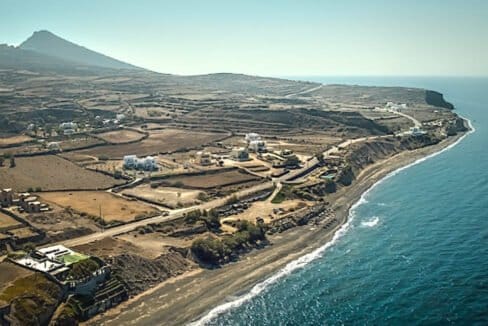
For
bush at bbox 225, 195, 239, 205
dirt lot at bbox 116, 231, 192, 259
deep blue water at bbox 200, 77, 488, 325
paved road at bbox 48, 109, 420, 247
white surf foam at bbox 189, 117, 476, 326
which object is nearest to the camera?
deep blue water at bbox 200, 77, 488, 325

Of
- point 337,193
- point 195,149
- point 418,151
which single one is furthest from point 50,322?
point 418,151

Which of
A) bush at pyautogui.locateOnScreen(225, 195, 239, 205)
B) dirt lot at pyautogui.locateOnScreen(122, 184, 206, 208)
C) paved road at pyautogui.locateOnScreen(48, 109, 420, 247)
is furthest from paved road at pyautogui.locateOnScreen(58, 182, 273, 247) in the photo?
dirt lot at pyautogui.locateOnScreen(122, 184, 206, 208)

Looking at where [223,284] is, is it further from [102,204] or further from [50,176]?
[50,176]

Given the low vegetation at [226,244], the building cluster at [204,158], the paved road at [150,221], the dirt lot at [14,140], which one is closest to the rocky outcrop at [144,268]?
the low vegetation at [226,244]

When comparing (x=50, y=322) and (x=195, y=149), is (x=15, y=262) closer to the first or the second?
(x=50, y=322)

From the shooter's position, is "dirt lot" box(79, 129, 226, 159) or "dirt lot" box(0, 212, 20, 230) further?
Answer: "dirt lot" box(79, 129, 226, 159)

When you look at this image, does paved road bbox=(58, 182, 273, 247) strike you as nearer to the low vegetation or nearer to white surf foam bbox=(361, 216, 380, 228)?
the low vegetation

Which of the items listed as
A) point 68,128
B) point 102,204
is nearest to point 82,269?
point 102,204
